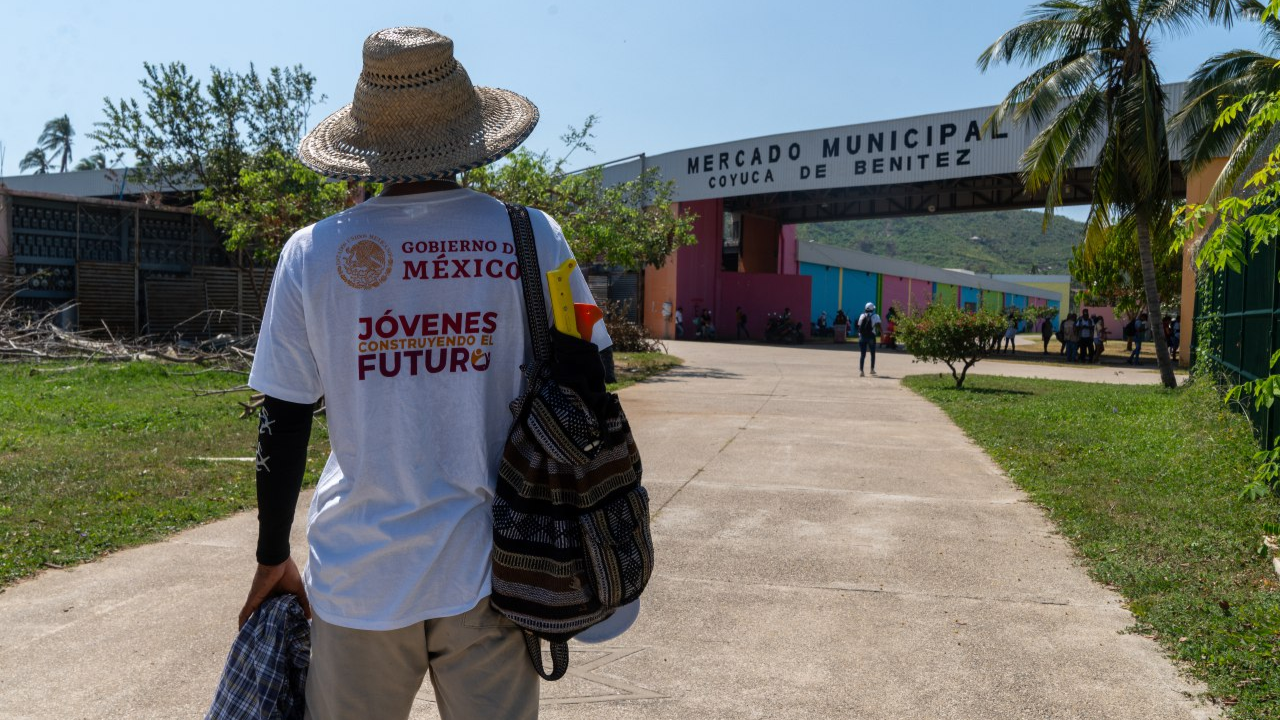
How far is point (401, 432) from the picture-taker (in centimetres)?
183

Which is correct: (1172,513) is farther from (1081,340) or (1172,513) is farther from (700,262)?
(700,262)

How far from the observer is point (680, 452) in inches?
368

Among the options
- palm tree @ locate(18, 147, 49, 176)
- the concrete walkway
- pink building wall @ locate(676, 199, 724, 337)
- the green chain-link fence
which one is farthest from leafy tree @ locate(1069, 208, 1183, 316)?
palm tree @ locate(18, 147, 49, 176)

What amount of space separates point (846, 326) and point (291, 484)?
40.9 m

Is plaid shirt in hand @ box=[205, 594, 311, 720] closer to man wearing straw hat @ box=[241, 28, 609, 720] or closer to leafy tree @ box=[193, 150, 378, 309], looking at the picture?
man wearing straw hat @ box=[241, 28, 609, 720]

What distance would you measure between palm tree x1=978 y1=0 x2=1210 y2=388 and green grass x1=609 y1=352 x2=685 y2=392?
8120 millimetres

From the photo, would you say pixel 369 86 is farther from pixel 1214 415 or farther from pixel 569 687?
pixel 1214 415

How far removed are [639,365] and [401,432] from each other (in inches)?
743

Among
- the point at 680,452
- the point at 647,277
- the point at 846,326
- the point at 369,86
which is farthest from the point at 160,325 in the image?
the point at 846,326

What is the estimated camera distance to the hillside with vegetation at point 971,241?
134 m

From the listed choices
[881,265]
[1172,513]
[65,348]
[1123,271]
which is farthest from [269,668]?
[881,265]

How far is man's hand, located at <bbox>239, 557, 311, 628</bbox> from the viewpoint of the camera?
1.99 metres

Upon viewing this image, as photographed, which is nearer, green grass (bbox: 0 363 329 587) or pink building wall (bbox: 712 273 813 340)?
green grass (bbox: 0 363 329 587)

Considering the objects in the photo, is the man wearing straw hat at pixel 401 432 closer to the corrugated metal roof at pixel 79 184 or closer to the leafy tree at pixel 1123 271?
the leafy tree at pixel 1123 271
